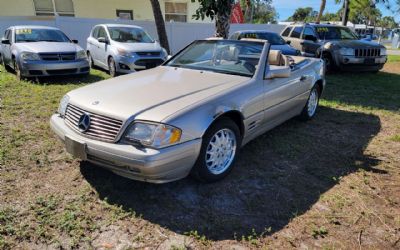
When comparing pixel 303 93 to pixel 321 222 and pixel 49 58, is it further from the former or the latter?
pixel 49 58

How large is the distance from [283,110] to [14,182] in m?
3.48

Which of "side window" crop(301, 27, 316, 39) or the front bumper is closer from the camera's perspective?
the front bumper

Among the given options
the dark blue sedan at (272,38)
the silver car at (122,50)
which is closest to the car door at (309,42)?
the dark blue sedan at (272,38)

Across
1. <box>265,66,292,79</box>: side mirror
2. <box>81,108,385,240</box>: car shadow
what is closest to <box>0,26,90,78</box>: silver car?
<box>81,108,385,240</box>: car shadow

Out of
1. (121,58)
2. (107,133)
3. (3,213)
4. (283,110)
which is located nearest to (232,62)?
(283,110)

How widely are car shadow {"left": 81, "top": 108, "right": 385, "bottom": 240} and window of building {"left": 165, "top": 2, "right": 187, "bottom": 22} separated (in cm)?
1685

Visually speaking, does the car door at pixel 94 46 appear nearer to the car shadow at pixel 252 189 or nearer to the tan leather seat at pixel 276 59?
the tan leather seat at pixel 276 59

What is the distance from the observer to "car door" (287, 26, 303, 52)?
12.2 m

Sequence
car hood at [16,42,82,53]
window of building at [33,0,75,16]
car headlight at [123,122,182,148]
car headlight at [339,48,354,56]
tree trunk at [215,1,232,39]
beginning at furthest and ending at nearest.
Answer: window of building at [33,0,75,16] → car headlight at [339,48,354,56] → tree trunk at [215,1,232,39] → car hood at [16,42,82,53] → car headlight at [123,122,182,148]

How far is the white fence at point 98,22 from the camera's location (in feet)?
46.1

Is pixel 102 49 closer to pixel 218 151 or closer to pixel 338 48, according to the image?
pixel 338 48

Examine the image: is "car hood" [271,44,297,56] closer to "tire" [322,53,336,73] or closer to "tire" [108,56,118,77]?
"tire" [322,53,336,73]

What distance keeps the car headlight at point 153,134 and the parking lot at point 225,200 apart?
0.69 m

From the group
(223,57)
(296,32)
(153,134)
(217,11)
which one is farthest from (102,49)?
(153,134)
